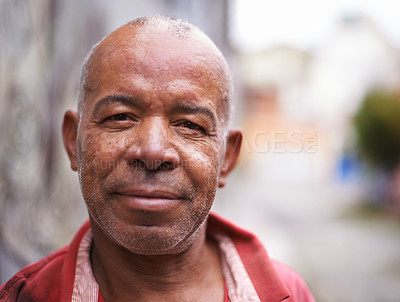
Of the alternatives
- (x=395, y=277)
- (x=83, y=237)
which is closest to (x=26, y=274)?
(x=83, y=237)

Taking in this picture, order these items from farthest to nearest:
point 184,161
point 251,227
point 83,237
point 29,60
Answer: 1. point 251,227
2. point 29,60
3. point 83,237
4. point 184,161

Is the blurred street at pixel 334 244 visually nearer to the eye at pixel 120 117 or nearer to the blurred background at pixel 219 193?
the blurred background at pixel 219 193

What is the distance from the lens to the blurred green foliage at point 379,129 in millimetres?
14578

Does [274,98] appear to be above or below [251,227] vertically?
above

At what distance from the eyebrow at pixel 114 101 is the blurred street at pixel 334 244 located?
5414mm

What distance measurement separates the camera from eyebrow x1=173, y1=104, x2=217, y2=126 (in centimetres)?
147

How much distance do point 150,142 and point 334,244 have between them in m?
9.45

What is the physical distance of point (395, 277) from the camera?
23.7ft

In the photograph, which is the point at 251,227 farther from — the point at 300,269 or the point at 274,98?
the point at 274,98

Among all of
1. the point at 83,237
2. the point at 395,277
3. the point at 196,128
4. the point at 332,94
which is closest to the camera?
the point at 196,128

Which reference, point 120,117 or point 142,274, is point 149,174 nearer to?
point 120,117

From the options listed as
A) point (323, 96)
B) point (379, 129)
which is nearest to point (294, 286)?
point (379, 129)

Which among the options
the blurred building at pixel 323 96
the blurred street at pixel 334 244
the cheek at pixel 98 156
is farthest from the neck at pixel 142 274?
the blurred building at pixel 323 96

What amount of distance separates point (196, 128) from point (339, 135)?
3244cm
